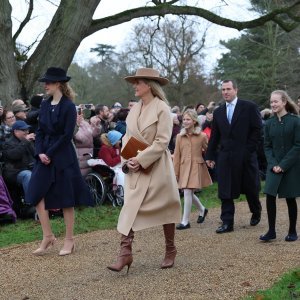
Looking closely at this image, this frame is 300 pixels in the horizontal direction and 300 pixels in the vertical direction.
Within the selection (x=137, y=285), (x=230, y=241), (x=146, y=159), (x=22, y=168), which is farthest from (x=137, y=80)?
(x=22, y=168)

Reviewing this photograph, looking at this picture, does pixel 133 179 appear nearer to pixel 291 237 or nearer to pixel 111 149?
pixel 291 237

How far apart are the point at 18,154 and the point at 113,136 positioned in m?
2.21

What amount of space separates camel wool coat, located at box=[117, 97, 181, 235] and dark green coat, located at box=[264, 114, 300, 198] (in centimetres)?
176

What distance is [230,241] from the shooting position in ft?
24.5

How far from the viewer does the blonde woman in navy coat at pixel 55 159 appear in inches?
273

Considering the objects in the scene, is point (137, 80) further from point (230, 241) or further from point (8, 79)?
point (8, 79)

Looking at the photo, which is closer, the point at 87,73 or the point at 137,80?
the point at 137,80

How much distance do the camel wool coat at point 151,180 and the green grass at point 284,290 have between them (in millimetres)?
1256

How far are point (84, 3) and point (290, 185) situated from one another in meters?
7.99

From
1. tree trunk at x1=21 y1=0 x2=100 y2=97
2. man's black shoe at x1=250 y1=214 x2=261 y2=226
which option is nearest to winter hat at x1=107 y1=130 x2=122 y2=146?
tree trunk at x1=21 y1=0 x2=100 y2=97

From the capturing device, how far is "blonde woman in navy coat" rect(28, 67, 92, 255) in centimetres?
694

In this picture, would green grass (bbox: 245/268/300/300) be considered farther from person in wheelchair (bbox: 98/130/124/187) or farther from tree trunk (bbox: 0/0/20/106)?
tree trunk (bbox: 0/0/20/106)

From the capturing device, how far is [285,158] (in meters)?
7.27

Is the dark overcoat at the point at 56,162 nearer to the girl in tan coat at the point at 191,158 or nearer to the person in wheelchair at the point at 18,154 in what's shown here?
the girl in tan coat at the point at 191,158
